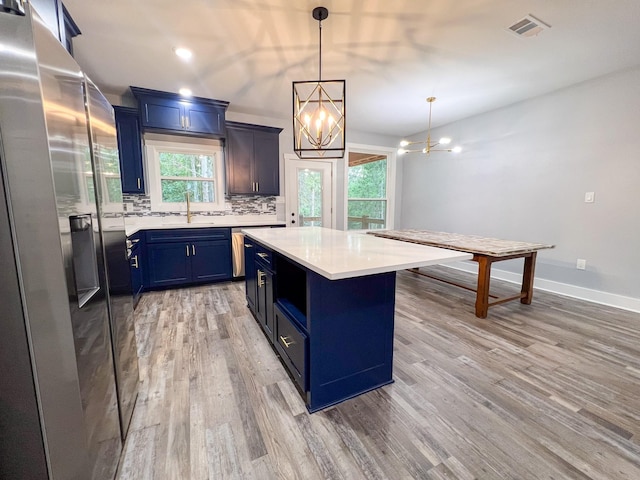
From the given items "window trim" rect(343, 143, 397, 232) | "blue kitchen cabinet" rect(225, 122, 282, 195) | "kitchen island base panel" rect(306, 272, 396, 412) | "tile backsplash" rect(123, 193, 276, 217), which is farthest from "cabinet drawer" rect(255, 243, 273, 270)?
"window trim" rect(343, 143, 397, 232)

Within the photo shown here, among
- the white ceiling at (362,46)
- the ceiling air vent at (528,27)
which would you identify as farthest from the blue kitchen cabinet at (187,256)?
the ceiling air vent at (528,27)

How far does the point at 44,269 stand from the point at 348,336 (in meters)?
1.34

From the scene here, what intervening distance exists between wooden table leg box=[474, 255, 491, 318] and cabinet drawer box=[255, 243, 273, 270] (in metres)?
2.08

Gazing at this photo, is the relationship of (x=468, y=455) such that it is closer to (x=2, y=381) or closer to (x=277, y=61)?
(x=2, y=381)

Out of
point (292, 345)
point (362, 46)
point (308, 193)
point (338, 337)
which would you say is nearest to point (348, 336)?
point (338, 337)

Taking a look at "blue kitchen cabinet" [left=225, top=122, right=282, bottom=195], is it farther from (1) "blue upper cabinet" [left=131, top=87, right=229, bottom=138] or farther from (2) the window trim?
(2) the window trim

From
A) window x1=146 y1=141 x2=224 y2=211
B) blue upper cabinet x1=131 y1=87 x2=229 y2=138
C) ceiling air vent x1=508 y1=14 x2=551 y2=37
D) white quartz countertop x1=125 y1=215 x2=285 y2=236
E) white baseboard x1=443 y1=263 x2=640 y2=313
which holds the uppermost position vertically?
ceiling air vent x1=508 y1=14 x2=551 y2=37

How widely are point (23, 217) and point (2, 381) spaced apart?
42cm

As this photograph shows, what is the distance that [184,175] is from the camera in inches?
159

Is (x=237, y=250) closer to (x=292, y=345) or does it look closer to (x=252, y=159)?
(x=252, y=159)

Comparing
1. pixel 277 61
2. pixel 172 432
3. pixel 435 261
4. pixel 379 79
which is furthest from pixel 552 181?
pixel 172 432

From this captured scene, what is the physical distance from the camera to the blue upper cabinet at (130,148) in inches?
133

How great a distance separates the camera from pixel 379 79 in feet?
10.3

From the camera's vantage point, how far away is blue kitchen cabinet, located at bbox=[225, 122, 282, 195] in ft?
13.1
